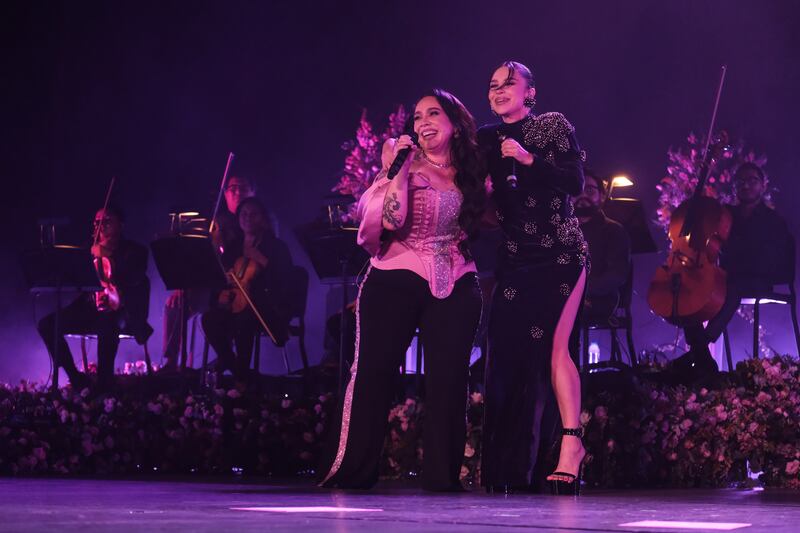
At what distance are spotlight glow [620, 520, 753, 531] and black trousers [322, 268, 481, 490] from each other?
133 cm

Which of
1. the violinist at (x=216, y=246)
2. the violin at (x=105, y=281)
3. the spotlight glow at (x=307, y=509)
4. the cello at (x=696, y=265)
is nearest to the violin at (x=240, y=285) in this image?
the violinist at (x=216, y=246)

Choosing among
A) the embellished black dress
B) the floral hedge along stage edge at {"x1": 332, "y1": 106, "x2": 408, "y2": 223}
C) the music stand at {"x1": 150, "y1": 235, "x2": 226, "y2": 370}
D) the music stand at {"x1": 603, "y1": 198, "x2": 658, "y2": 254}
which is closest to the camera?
the embellished black dress

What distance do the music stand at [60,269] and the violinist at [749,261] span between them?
3.51 metres

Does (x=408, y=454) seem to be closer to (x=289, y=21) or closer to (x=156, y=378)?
(x=156, y=378)

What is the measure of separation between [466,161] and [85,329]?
14.8 ft

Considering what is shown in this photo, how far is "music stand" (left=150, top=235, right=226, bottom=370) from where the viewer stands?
6.84m

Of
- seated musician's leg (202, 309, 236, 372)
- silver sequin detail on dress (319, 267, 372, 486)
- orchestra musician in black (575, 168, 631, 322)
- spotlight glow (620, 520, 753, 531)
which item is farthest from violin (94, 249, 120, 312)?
spotlight glow (620, 520, 753, 531)

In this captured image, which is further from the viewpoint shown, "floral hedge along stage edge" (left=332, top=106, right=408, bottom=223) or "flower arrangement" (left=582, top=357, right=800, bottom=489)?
"floral hedge along stage edge" (left=332, top=106, right=408, bottom=223)

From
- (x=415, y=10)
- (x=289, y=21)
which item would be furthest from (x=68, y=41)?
(x=415, y=10)

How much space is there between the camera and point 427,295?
158 inches

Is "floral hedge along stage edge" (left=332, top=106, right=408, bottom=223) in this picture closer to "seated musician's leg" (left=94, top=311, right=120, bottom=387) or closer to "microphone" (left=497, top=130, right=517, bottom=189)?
"seated musician's leg" (left=94, top=311, right=120, bottom=387)

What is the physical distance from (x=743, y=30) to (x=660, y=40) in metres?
0.64

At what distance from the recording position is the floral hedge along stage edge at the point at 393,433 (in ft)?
16.7

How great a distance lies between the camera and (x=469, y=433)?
198 inches
